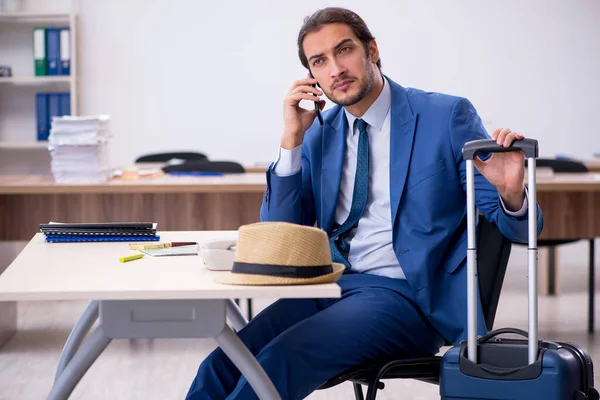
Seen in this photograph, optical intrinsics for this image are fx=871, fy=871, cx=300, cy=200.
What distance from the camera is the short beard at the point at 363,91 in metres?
2.12

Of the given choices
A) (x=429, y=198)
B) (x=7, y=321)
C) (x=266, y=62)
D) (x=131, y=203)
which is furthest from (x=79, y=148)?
(x=266, y=62)

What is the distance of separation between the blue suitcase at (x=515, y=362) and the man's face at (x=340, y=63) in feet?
1.57

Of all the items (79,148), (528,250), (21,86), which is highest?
(21,86)

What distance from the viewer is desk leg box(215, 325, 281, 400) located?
164 centimetres

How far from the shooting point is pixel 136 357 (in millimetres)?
3771

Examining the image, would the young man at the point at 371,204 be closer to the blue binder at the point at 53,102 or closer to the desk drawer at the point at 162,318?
the desk drawer at the point at 162,318

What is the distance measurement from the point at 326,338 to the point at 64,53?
5.19 m

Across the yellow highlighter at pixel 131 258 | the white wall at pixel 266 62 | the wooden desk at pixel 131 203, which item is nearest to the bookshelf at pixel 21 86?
the white wall at pixel 266 62

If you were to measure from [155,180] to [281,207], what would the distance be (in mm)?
2006

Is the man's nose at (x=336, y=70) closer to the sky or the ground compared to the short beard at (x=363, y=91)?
closer to the sky

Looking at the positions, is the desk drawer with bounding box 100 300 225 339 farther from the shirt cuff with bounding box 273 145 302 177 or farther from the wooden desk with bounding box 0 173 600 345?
the wooden desk with bounding box 0 173 600 345

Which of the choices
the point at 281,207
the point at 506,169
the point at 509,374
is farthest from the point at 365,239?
the point at 509,374

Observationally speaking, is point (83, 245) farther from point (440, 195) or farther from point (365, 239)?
point (440, 195)

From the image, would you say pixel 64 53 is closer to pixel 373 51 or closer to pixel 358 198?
pixel 373 51
